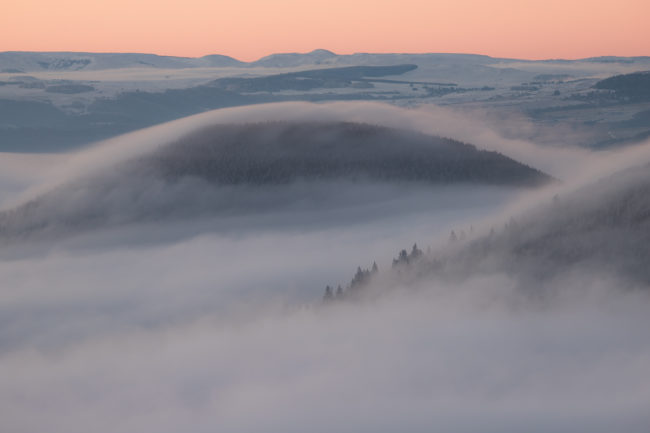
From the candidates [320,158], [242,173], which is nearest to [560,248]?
[242,173]

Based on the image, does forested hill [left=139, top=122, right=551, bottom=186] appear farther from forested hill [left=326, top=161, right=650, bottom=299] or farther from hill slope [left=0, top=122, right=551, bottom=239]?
forested hill [left=326, top=161, right=650, bottom=299]

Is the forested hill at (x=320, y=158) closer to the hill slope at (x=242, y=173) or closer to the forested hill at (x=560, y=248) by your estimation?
the hill slope at (x=242, y=173)

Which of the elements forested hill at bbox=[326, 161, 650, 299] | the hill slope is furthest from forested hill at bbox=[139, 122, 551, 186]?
forested hill at bbox=[326, 161, 650, 299]

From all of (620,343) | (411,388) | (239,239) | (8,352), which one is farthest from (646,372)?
(239,239)

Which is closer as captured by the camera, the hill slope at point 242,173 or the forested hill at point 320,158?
the hill slope at point 242,173

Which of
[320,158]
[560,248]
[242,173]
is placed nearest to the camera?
[560,248]

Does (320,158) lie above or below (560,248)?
below

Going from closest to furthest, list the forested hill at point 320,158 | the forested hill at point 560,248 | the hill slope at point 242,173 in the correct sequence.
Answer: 1. the forested hill at point 560,248
2. the hill slope at point 242,173
3. the forested hill at point 320,158

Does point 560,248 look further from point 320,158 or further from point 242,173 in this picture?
point 320,158

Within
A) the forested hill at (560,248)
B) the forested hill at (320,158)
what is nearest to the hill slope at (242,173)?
the forested hill at (320,158)
